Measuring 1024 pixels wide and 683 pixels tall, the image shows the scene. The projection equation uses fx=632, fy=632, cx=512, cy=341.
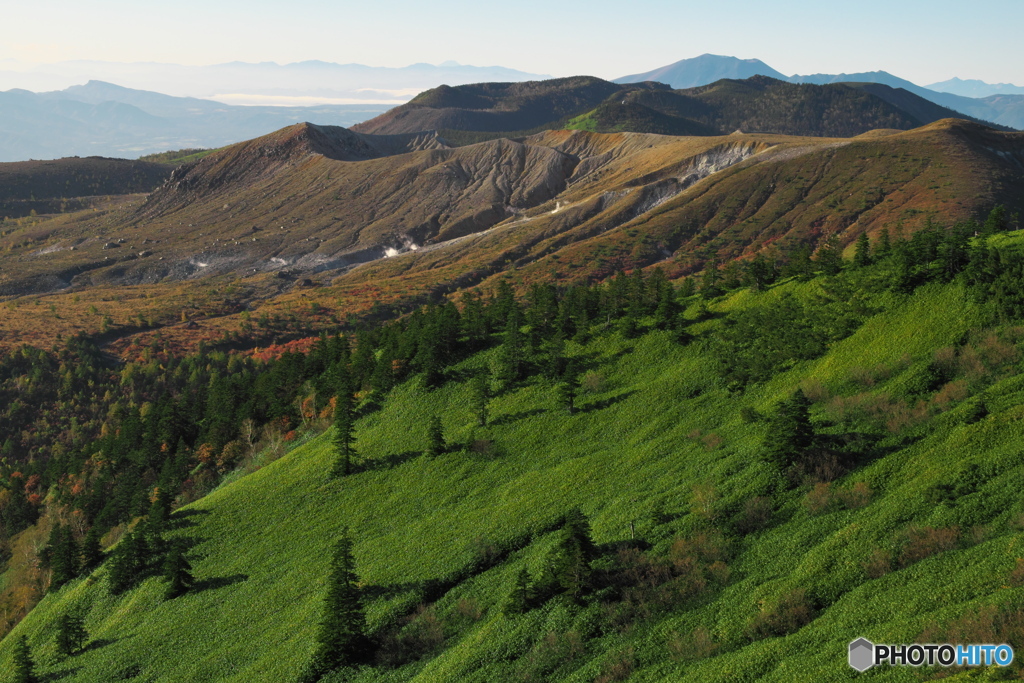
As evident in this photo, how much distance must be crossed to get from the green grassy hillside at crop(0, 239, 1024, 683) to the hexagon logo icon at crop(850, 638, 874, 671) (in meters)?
0.51

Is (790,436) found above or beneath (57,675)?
above

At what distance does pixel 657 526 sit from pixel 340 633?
18914 mm

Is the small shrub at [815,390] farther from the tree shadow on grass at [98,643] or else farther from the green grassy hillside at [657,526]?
the tree shadow on grass at [98,643]

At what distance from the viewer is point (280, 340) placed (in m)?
160

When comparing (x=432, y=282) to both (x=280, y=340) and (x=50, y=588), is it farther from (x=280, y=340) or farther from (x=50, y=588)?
(x=50, y=588)

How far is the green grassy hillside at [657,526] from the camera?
27.7 meters

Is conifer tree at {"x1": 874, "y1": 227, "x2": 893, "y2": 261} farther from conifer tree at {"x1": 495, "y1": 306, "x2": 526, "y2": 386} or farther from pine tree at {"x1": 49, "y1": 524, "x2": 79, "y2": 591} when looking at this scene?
Result: pine tree at {"x1": 49, "y1": 524, "x2": 79, "y2": 591}

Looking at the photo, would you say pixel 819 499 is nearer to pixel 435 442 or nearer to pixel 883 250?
pixel 435 442

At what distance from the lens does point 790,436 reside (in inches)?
1497

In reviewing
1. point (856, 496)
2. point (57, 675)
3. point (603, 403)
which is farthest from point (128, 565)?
point (856, 496)

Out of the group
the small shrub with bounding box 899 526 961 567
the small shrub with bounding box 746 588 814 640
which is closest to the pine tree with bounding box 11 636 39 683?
the small shrub with bounding box 746 588 814 640

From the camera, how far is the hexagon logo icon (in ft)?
74.5

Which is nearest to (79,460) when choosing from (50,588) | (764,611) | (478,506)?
(50,588)

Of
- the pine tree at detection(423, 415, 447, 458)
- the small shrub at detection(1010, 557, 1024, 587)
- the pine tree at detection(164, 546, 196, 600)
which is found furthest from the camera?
the pine tree at detection(423, 415, 447, 458)
